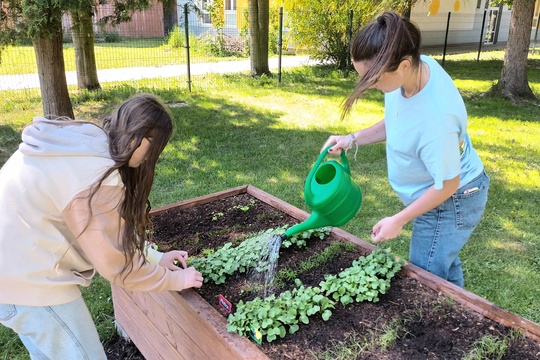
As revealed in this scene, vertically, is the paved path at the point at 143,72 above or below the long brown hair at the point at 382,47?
below

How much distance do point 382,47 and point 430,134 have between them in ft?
1.09

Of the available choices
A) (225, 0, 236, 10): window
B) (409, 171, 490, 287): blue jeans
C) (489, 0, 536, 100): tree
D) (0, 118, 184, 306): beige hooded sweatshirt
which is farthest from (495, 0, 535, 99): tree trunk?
(225, 0, 236, 10): window

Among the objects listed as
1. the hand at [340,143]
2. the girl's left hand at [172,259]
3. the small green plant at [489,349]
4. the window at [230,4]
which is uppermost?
the window at [230,4]

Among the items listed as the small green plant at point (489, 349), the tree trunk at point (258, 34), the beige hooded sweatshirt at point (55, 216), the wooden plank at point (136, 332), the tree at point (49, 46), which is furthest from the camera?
the tree trunk at point (258, 34)

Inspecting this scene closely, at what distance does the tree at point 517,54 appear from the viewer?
7.46m

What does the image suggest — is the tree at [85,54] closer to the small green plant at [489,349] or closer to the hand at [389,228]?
the hand at [389,228]

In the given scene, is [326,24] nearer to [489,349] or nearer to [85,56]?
[85,56]

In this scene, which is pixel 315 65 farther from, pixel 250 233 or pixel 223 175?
pixel 250 233

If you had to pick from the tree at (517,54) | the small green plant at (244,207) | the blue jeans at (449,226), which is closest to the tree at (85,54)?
the small green plant at (244,207)

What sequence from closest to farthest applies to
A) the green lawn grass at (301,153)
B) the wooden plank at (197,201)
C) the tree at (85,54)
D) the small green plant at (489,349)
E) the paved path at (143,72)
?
the small green plant at (489,349), the wooden plank at (197,201), the green lawn grass at (301,153), the tree at (85,54), the paved path at (143,72)

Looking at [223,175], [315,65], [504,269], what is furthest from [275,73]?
[504,269]

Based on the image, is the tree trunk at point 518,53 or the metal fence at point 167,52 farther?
the metal fence at point 167,52

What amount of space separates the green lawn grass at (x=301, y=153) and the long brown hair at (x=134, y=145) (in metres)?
1.35

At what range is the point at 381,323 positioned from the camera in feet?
5.74
